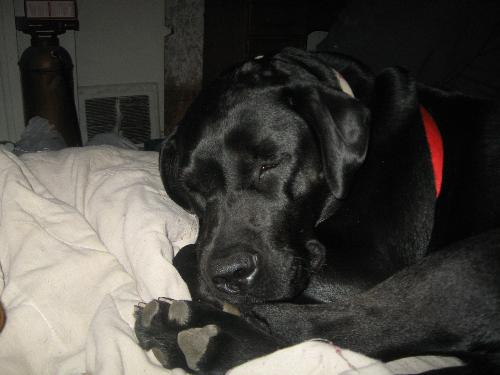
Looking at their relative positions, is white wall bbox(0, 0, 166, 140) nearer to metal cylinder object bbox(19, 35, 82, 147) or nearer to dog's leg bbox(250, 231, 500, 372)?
metal cylinder object bbox(19, 35, 82, 147)

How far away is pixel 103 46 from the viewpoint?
4172 mm

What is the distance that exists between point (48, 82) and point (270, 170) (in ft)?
9.20

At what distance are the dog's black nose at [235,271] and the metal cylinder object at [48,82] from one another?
9.33ft

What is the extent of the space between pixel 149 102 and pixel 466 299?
3.95 m

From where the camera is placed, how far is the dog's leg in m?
1.10

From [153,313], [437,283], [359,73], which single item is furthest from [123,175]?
[437,283]

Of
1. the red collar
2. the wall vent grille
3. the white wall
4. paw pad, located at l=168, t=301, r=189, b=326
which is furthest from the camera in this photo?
→ the wall vent grille

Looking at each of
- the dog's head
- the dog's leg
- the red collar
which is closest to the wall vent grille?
the dog's head

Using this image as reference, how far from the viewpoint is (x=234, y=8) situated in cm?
424

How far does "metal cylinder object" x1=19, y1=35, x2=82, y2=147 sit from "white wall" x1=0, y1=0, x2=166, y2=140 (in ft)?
0.80

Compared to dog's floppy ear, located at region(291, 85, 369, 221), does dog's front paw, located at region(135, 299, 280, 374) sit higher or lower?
lower

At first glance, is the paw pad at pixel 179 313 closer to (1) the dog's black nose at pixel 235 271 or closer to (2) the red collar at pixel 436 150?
(1) the dog's black nose at pixel 235 271

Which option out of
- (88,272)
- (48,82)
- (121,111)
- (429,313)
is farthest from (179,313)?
(121,111)

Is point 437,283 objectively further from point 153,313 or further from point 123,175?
point 123,175
